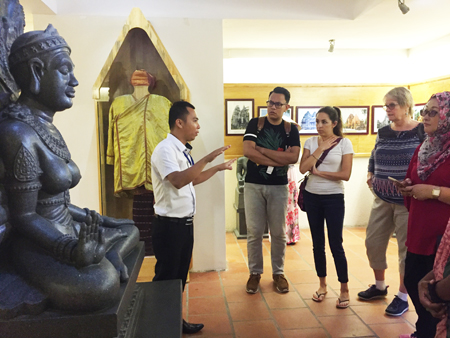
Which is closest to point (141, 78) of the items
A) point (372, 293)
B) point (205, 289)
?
point (205, 289)

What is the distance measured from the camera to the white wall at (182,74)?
10.9 feet

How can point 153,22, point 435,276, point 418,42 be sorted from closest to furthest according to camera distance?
point 435,276 < point 153,22 < point 418,42

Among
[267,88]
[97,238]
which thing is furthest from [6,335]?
[267,88]

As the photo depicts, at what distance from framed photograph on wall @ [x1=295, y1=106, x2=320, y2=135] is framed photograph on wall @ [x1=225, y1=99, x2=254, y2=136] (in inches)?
30.3

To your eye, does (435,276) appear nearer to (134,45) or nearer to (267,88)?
(134,45)

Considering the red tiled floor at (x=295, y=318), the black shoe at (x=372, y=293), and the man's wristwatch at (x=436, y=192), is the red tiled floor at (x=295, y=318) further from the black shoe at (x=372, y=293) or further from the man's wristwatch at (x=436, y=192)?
the man's wristwatch at (x=436, y=192)

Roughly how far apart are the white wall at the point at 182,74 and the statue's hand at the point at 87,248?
246cm

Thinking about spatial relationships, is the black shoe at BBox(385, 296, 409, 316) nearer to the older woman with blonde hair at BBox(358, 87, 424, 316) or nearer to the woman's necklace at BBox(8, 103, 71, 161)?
the older woman with blonde hair at BBox(358, 87, 424, 316)

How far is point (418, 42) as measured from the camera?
16.2 feet

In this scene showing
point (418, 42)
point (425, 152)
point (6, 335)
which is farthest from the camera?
point (418, 42)

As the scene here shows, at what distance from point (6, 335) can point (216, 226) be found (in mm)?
2677

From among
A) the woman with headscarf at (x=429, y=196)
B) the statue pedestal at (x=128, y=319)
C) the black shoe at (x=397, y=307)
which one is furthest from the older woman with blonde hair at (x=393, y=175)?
the statue pedestal at (x=128, y=319)

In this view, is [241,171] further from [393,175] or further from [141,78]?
[393,175]

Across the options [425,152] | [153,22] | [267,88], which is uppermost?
[153,22]
